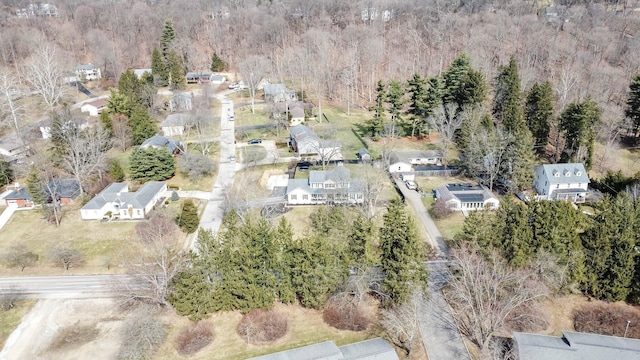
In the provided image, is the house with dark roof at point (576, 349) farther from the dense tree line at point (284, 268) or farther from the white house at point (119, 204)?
the white house at point (119, 204)

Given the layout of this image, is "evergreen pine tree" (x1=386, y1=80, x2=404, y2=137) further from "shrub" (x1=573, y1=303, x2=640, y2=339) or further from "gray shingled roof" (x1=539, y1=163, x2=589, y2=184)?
"shrub" (x1=573, y1=303, x2=640, y2=339)

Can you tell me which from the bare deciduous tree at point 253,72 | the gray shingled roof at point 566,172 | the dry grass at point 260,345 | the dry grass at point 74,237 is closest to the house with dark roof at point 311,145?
the bare deciduous tree at point 253,72

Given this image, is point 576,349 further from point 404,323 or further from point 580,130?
point 580,130

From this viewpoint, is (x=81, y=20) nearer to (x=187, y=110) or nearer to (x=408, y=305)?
(x=187, y=110)

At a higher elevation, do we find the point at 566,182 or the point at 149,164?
the point at 149,164

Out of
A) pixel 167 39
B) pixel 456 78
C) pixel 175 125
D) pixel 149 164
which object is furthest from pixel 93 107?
pixel 456 78

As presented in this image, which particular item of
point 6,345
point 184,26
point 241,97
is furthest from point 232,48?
point 6,345
